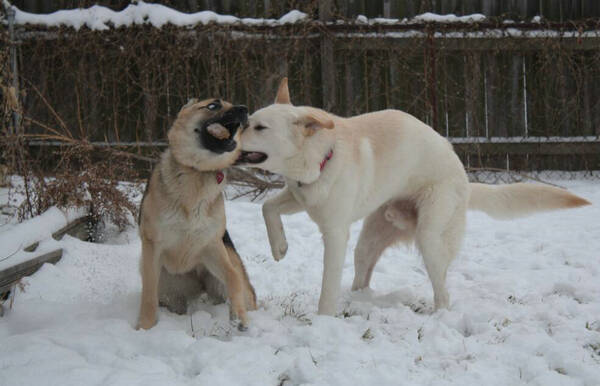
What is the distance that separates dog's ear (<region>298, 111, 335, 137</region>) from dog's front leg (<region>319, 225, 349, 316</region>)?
668mm

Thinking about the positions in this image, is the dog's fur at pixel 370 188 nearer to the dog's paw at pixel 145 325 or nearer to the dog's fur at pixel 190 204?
the dog's fur at pixel 190 204

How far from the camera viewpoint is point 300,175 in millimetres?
3375

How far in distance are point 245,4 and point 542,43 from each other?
4717 mm

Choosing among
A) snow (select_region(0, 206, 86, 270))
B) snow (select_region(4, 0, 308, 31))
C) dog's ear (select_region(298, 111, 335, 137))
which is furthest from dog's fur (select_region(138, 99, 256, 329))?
snow (select_region(4, 0, 308, 31))

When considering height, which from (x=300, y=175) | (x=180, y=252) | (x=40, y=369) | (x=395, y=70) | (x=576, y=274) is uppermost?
(x=395, y=70)

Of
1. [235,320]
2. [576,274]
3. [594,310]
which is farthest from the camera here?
[576,274]

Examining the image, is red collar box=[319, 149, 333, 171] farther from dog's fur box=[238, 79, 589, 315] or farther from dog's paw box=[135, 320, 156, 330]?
dog's paw box=[135, 320, 156, 330]

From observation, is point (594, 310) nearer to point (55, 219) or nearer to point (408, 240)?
point (408, 240)

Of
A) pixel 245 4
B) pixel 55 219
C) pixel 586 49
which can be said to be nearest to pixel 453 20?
pixel 586 49

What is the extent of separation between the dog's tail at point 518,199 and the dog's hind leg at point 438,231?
0.30 metres

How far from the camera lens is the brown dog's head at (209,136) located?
3215 millimetres

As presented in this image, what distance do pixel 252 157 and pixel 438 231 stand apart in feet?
4.85

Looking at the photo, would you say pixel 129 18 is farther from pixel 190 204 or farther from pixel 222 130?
pixel 190 204

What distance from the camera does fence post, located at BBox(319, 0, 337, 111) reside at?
26.1 feet
